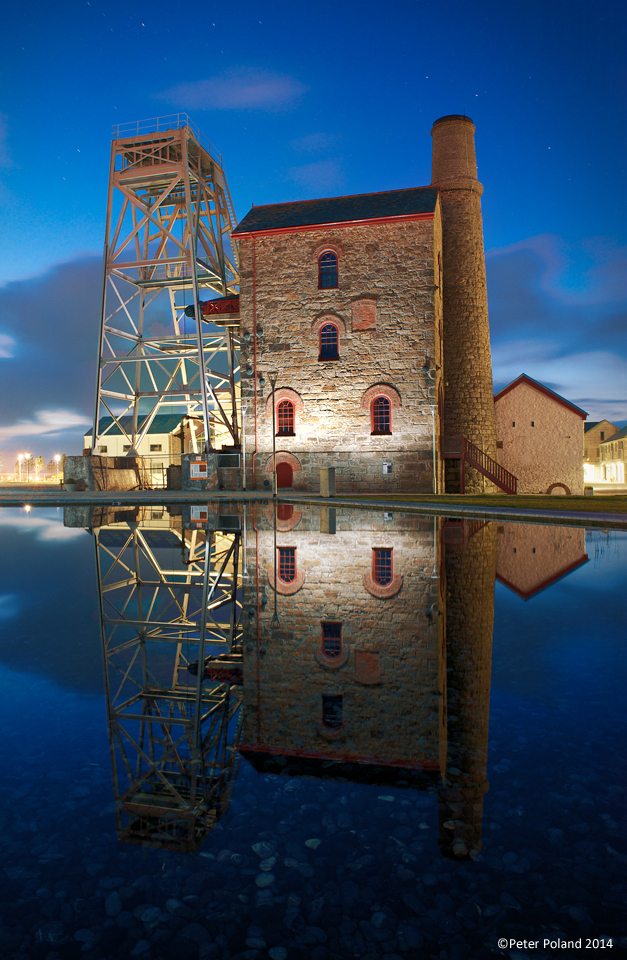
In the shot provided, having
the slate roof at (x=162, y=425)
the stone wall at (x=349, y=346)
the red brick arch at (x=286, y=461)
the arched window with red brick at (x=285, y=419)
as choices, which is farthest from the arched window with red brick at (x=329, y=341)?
the slate roof at (x=162, y=425)

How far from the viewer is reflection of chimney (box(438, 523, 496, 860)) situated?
6.15 ft

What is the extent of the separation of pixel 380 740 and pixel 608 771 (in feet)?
2.95

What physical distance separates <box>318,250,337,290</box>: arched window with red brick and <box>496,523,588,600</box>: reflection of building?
19.7 m

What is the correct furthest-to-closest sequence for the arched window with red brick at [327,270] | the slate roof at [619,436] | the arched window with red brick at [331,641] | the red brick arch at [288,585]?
the slate roof at [619,436], the arched window with red brick at [327,270], the red brick arch at [288,585], the arched window with red brick at [331,641]

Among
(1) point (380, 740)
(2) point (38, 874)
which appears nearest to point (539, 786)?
(1) point (380, 740)

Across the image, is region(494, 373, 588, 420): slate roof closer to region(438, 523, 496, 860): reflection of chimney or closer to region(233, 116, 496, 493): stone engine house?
region(233, 116, 496, 493): stone engine house

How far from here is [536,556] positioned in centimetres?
780

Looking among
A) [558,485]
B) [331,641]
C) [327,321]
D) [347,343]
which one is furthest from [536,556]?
[558,485]

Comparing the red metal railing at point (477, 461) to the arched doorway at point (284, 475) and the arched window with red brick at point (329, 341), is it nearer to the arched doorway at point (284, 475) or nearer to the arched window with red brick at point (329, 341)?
the arched window with red brick at point (329, 341)

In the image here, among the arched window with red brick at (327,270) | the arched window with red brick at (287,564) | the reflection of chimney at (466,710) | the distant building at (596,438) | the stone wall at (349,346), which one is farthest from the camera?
the distant building at (596,438)

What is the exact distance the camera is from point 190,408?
36.3 metres

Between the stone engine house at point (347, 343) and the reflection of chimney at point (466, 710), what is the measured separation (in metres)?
20.7

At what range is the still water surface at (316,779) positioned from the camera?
4.81 ft

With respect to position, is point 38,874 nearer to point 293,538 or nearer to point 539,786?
point 539,786
